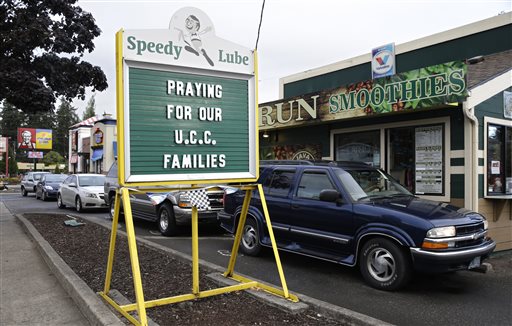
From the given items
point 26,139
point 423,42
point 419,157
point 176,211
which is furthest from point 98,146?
point 419,157

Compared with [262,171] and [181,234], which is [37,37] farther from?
[262,171]

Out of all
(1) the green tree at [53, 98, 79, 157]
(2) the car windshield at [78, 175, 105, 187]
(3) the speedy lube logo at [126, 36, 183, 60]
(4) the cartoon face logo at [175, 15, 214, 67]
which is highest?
(1) the green tree at [53, 98, 79, 157]

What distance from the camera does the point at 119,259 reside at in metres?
6.97

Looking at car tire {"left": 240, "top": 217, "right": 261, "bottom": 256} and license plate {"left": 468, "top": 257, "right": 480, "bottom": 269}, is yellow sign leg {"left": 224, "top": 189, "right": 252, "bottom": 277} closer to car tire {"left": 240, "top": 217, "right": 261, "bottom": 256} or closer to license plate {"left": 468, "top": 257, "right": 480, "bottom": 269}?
car tire {"left": 240, "top": 217, "right": 261, "bottom": 256}

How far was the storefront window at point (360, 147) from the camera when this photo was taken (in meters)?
10.1

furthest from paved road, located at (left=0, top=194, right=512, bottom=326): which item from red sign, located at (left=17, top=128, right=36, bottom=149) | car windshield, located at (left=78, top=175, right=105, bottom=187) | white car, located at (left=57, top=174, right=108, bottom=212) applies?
red sign, located at (left=17, top=128, right=36, bottom=149)

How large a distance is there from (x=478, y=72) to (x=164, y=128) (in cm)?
817

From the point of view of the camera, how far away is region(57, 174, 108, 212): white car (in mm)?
15398

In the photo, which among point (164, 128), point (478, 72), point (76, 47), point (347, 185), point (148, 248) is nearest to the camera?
point (164, 128)

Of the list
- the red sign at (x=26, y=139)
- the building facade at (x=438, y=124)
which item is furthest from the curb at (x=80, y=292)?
the red sign at (x=26, y=139)

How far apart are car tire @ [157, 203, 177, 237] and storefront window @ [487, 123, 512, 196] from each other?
6.77m

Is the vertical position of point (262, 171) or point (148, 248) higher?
point (262, 171)

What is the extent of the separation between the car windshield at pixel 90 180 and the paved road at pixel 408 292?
1023cm

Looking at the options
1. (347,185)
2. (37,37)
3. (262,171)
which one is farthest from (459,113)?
(37,37)
